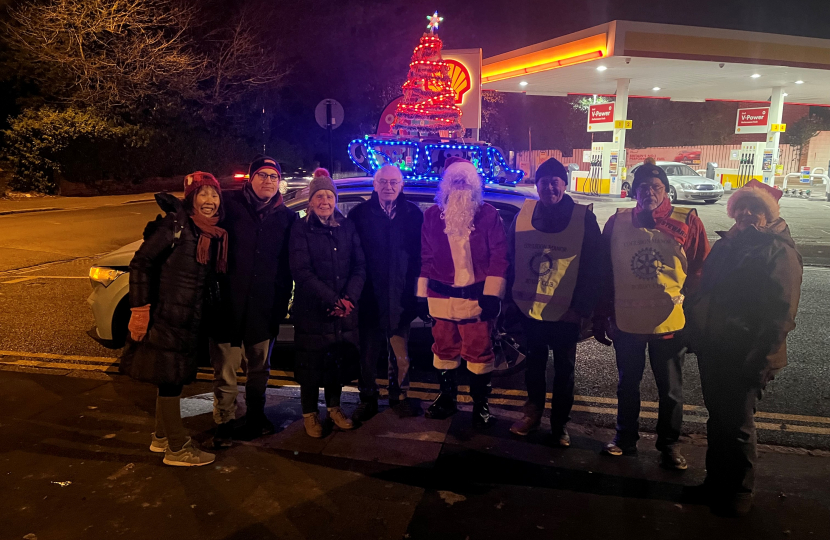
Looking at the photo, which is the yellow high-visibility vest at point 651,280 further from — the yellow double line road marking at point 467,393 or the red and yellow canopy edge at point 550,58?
the red and yellow canopy edge at point 550,58

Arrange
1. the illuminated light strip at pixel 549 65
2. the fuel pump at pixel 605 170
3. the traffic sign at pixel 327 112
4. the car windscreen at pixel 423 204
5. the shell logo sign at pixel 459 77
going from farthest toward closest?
the fuel pump at pixel 605 170 < the illuminated light strip at pixel 549 65 < the shell logo sign at pixel 459 77 < the traffic sign at pixel 327 112 < the car windscreen at pixel 423 204

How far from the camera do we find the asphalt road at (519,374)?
4309 mm

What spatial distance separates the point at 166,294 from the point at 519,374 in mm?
3095

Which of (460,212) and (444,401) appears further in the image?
(444,401)

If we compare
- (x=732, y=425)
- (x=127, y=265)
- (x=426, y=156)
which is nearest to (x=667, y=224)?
(x=732, y=425)

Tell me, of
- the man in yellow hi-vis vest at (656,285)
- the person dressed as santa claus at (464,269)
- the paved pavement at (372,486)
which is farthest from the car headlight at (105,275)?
the man in yellow hi-vis vest at (656,285)

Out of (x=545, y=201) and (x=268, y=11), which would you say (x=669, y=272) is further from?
(x=268, y=11)

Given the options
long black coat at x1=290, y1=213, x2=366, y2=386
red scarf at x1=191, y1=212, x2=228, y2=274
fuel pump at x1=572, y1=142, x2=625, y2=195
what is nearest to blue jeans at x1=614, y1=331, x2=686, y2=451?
long black coat at x1=290, y1=213, x2=366, y2=386

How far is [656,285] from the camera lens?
11.4 feet

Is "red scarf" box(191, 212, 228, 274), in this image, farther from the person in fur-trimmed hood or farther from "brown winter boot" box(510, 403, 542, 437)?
the person in fur-trimmed hood

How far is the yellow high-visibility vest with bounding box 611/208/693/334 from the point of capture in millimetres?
3477

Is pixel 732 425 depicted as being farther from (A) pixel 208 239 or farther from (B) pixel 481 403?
(A) pixel 208 239

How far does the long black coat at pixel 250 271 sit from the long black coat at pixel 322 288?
0.13 m

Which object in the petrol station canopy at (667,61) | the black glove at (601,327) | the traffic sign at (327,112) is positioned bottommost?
the black glove at (601,327)
